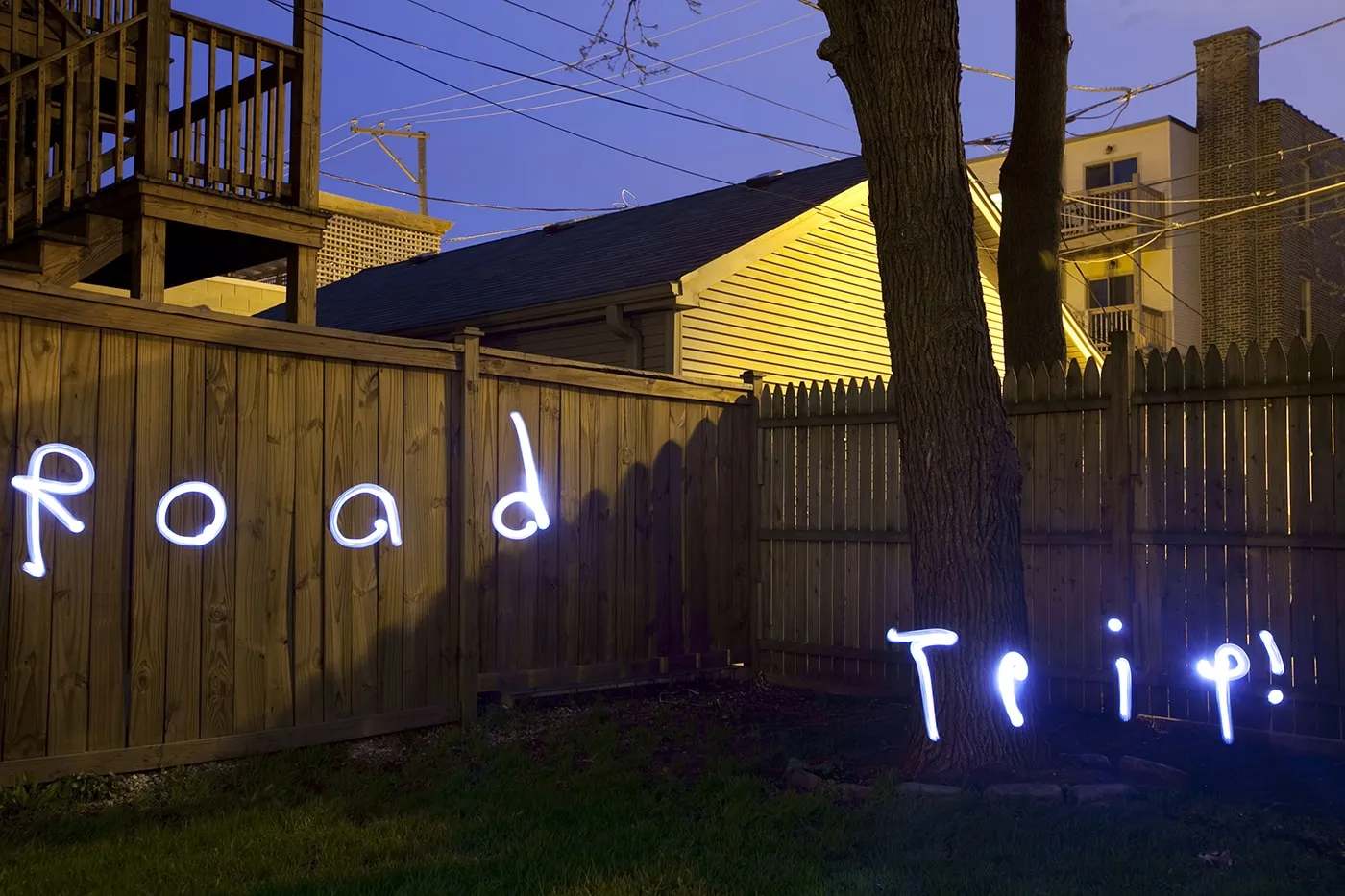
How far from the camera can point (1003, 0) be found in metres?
11.6

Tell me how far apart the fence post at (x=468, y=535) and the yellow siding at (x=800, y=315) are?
5510 mm

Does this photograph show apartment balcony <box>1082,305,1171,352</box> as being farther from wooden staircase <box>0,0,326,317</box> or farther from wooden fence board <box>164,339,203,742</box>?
wooden fence board <box>164,339,203,742</box>

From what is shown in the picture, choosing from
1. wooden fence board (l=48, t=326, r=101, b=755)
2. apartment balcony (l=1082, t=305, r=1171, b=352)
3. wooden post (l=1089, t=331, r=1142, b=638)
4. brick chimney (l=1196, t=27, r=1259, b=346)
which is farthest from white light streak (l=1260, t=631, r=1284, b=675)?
brick chimney (l=1196, t=27, r=1259, b=346)

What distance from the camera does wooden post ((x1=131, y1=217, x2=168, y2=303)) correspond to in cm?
827

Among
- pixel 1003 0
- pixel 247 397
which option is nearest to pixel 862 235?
pixel 1003 0

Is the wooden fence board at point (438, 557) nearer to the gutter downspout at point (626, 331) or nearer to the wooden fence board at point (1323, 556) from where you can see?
the wooden fence board at point (1323, 556)

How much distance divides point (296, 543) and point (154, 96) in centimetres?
438

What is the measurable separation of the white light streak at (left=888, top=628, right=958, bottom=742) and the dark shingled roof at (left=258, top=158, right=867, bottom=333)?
6683 millimetres

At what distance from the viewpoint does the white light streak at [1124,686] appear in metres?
6.52

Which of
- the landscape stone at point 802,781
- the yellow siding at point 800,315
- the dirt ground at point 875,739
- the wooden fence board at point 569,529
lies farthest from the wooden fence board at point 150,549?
the yellow siding at point 800,315

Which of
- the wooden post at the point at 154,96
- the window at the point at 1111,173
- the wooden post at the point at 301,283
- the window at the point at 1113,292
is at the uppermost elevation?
the window at the point at 1111,173

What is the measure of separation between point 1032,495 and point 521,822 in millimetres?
3974

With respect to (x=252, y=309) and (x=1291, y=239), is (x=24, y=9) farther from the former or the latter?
(x=1291, y=239)

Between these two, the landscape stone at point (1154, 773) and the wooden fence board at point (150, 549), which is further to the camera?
the landscape stone at point (1154, 773)
